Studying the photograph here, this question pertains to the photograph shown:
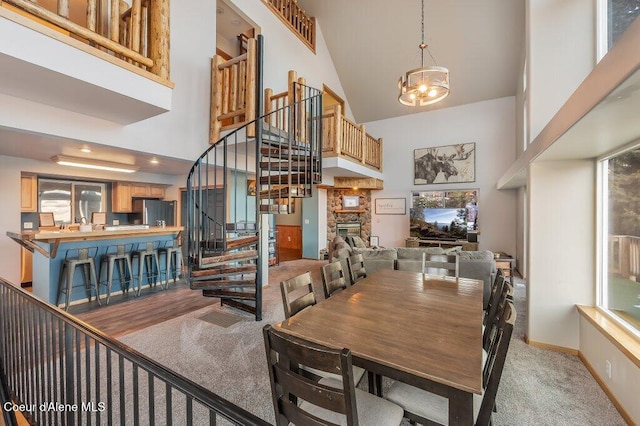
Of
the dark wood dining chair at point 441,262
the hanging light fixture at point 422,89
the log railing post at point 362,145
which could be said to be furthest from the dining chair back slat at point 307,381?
the log railing post at point 362,145

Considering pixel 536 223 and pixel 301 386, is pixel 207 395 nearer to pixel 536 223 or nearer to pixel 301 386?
pixel 301 386

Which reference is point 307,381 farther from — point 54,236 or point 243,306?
point 54,236

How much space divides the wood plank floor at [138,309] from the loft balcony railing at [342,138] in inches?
134

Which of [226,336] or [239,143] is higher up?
[239,143]

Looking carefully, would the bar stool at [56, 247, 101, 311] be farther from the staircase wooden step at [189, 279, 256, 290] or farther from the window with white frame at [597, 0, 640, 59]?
the window with white frame at [597, 0, 640, 59]

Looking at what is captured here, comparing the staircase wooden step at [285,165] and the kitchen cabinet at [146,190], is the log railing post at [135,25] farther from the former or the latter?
the kitchen cabinet at [146,190]

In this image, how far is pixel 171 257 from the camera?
17.0 feet

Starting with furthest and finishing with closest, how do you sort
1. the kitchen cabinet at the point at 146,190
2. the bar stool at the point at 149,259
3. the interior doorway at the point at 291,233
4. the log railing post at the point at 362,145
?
the interior doorway at the point at 291,233 → the log railing post at the point at 362,145 → the kitchen cabinet at the point at 146,190 → the bar stool at the point at 149,259

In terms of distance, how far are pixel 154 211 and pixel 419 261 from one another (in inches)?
225

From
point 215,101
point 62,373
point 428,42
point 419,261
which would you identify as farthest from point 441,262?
point 428,42

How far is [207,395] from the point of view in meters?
0.82

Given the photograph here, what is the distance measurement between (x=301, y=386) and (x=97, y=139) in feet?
10.6

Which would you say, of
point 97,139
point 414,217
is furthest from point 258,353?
point 414,217

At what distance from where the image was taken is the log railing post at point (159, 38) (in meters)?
2.68
